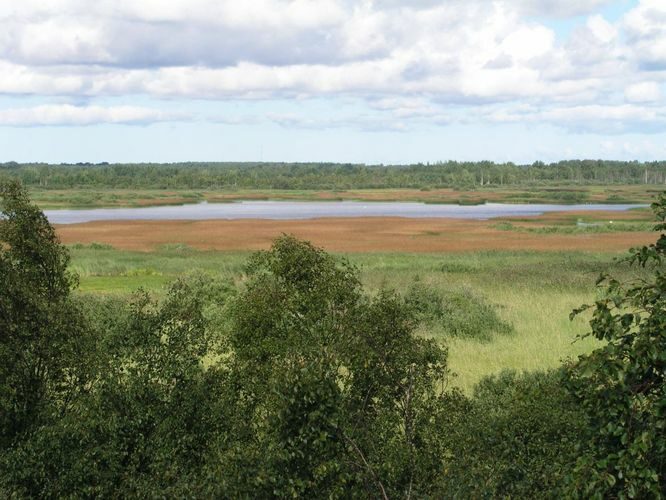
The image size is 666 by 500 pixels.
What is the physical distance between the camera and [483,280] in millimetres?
48969

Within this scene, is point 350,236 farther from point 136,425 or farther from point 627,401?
point 627,401

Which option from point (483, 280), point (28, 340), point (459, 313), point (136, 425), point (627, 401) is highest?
point (627, 401)

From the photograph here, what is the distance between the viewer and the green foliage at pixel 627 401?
7.43 m

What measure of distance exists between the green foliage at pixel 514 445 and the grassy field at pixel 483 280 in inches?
443

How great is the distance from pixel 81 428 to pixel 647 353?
24.8 feet

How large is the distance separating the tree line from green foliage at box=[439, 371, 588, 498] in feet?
0.11

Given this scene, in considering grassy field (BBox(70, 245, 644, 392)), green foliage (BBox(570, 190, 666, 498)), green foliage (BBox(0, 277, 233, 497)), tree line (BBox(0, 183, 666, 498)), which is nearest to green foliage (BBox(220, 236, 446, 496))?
tree line (BBox(0, 183, 666, 498))

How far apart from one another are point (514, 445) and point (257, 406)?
394 cm

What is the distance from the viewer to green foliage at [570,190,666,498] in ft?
24.4

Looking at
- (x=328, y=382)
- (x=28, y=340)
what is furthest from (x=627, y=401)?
(x=28, y=340)

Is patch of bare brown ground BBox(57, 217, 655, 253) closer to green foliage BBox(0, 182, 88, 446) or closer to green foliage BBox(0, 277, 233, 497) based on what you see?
green foliage BBox(0, 182, 88, 446)

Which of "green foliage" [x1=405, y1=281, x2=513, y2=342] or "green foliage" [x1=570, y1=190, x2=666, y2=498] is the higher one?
"green foliage" [x1=570, y1=190, x2=666, y2=498]

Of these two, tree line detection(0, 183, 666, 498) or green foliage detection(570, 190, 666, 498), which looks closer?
green foliage detection(570, 190, 666, 498)

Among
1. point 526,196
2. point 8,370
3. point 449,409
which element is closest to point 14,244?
point 8,370
